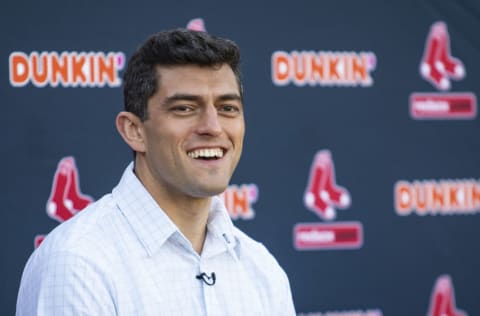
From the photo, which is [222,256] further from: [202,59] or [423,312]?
[423,312]

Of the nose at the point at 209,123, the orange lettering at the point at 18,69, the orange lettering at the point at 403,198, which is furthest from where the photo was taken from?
the orange lettering at the point at 403,198

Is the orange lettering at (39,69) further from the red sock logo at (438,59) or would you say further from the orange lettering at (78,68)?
the red sock logo at (438,59)

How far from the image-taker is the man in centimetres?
179

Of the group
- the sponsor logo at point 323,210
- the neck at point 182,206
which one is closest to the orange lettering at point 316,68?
the sponsor logo at point 323,210

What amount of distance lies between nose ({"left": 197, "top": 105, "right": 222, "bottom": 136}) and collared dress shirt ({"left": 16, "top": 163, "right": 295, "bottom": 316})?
0.22m

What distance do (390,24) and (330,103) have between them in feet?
1.49

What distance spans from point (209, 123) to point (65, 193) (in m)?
1.42

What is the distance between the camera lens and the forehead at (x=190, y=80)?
75.6 inches

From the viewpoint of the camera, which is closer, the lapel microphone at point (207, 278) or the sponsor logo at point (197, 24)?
the lapel microphone at point (207, 278)

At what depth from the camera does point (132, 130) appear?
2.01 m

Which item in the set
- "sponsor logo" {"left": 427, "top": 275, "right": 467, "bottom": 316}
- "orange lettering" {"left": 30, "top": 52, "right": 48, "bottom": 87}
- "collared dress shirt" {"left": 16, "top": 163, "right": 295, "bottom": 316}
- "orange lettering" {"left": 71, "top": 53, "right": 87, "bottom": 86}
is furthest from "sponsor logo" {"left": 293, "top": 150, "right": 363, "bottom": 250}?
"collared dress shirt" {"left": 16, "top": 163, "right": 295, "bottom": 316}

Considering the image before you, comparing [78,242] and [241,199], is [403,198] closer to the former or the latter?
[241,199]

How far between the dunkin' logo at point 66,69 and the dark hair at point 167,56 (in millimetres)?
1218

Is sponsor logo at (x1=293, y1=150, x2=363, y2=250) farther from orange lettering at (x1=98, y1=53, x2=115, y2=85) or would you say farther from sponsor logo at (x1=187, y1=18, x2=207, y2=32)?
orange lettering at (x1=98, y1=53, x2=115, y2=85)
